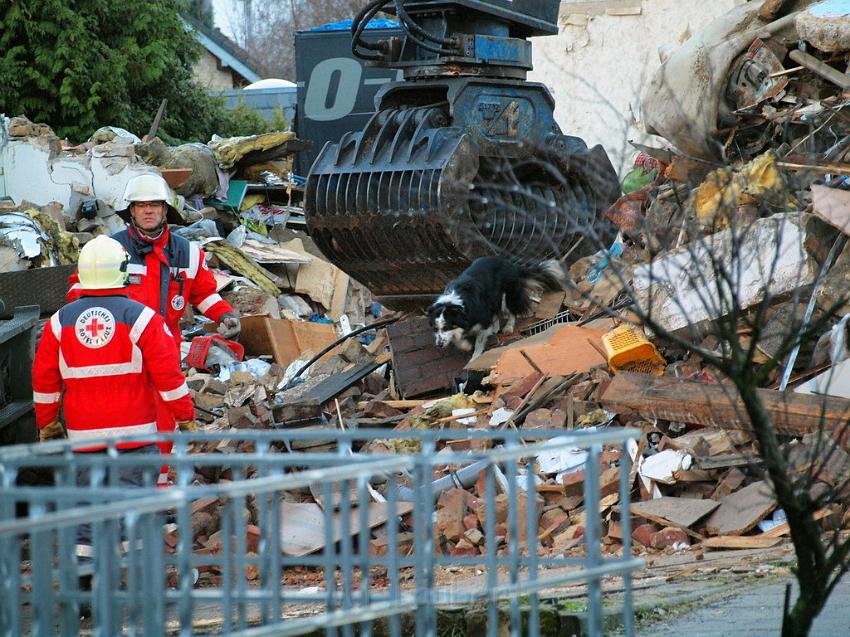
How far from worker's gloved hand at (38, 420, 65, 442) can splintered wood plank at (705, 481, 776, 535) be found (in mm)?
3462

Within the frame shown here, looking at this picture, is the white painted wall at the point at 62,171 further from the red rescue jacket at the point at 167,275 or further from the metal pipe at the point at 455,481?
the metal pipe at the point at 455,481

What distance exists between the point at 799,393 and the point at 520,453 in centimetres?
402

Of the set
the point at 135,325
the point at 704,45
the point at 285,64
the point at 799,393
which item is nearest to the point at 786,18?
the point at 704,45

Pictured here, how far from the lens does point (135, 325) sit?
21.8 ft

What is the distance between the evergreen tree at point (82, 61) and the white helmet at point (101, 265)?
61.0 feet

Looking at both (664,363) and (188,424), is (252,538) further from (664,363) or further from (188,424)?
(664,363)

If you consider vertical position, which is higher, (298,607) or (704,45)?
(704,45)

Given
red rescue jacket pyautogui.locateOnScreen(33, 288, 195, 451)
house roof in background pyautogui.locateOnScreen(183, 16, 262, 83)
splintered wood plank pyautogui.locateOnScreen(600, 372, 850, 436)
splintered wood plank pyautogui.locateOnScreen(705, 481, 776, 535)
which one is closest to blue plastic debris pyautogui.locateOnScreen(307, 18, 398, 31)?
splintered wood plank pyautogui.locateOnScreen(600, 372, 850, 436)

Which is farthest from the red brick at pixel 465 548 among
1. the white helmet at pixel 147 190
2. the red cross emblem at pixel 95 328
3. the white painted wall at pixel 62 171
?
the white painted wall at pixel 62 171

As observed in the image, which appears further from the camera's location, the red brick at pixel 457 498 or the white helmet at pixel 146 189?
the white helmet at pixel 146 189

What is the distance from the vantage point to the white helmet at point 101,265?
21.7 feet

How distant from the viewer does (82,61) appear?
79.5 feet

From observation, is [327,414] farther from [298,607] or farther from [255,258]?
[255,258]

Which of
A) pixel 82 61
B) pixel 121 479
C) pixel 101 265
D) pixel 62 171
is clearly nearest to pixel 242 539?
pixel 121 479
